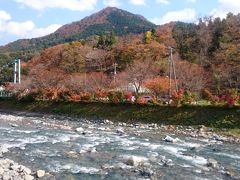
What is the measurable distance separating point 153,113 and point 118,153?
12.5 m

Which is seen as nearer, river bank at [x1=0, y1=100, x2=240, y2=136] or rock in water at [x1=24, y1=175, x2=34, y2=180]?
rock in water at [x1=24, y1=175, x2=34, y2=180]

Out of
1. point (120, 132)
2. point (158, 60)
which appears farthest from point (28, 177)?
point (158, 60)

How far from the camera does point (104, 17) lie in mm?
148250

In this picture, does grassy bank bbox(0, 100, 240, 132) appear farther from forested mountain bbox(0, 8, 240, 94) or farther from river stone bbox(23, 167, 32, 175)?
river stone bbox(23, 167, 32, 175)

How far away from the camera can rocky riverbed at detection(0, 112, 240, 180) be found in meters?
12.9

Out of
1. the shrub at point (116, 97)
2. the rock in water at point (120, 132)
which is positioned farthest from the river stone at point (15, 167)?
the shrub at point (116, 97)

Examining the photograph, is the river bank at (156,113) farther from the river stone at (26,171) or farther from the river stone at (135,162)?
the river stone at (26,171)

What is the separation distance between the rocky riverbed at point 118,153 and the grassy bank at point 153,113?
54.3 inches

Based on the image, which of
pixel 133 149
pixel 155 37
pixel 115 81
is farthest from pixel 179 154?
pixel 155 37

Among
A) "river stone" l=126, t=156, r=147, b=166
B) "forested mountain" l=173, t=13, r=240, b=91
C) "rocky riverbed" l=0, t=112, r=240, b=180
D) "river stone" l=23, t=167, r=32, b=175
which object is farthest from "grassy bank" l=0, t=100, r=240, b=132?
"forested mountain" l=173, t=13, r=240, b=91

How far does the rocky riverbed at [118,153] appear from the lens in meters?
12.9

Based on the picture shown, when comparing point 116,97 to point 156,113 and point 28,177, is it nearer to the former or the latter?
point 156,113

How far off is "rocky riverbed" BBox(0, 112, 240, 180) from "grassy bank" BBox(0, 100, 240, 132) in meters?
1.38

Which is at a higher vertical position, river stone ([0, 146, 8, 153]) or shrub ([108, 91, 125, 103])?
shrub ([108, 91, 125, 103])
